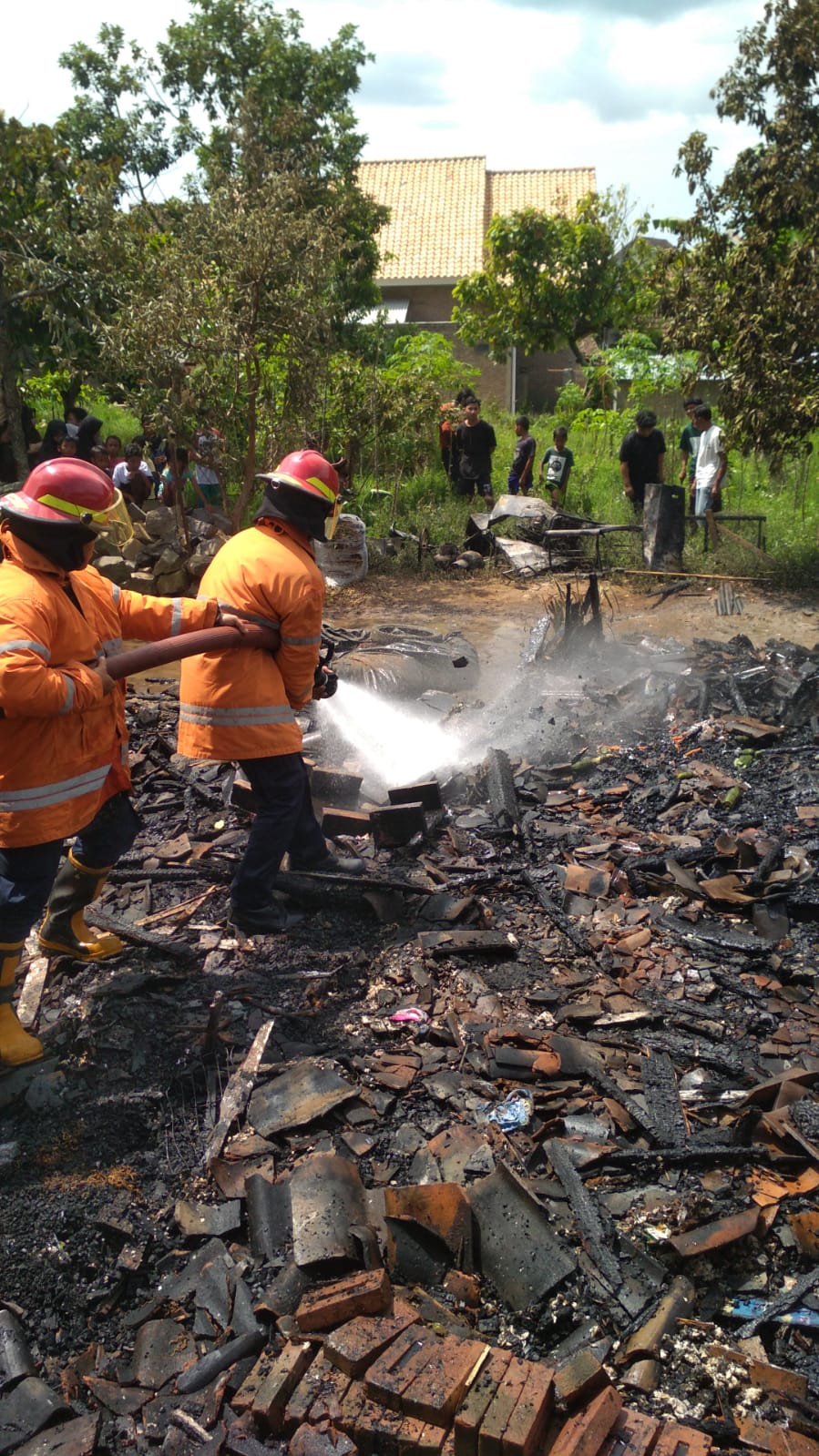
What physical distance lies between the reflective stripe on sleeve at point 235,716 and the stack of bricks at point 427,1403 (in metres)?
2.44

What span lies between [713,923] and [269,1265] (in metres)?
2.70

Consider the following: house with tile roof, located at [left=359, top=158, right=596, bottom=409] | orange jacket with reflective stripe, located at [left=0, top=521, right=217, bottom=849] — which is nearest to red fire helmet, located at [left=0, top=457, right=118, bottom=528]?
orange jacket with reflective stripe, located at [left=0, top=521, right=217, bottom=849]

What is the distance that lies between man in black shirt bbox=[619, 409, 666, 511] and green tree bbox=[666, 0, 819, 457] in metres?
1.43

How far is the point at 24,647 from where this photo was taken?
3209 millimetres

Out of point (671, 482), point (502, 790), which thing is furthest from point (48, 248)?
point (502, 790)

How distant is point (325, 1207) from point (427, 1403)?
693 mm

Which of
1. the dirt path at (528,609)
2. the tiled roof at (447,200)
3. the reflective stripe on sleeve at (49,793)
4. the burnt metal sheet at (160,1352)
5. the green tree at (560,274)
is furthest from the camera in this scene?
the tiled roof at (447,200)

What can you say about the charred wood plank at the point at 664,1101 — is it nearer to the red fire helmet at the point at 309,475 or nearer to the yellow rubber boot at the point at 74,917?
the yellow rubber boot at the point at 74,917

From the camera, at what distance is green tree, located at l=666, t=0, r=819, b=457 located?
1009 centimetres

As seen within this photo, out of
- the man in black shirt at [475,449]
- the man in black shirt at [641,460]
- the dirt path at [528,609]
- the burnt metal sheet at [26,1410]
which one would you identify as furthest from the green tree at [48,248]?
the burnt metal sheet at [26,1410]

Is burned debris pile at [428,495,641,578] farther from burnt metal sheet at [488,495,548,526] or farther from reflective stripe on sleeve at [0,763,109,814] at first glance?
reflective stripe on sleeve at [0,763,109,814]

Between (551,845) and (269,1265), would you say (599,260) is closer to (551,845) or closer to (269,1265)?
(551,845)

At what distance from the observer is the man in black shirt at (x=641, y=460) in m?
12.3

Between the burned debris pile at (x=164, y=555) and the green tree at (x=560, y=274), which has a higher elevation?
the green tree at (x=560, y=274)
